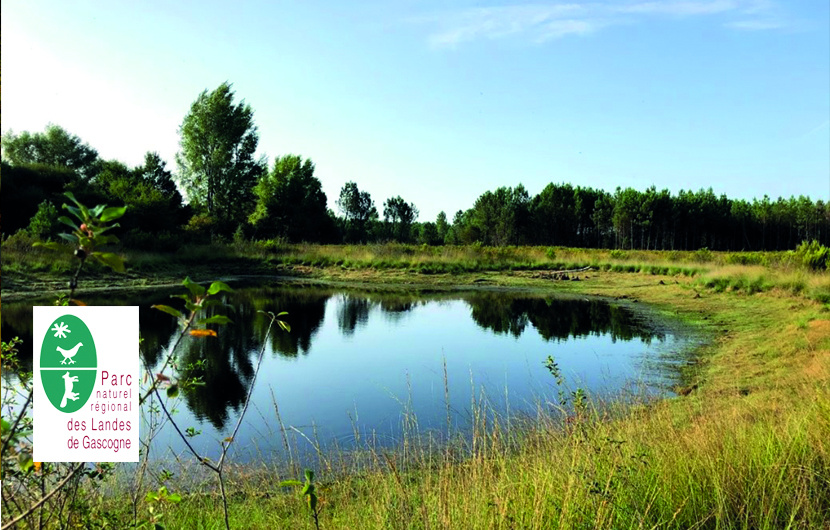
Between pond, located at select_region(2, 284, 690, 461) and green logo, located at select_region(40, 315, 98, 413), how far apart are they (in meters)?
1.59

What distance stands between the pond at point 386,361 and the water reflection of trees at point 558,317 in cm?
4

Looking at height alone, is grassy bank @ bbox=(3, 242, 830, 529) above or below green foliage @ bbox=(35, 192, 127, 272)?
below

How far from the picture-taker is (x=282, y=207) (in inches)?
1526

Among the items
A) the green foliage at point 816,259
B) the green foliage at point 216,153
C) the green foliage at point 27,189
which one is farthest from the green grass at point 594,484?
the green foliage at point 216,153

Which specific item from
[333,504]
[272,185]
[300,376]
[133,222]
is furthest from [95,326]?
[272,185]

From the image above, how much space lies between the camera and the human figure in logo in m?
1.59

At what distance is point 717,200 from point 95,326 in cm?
7063

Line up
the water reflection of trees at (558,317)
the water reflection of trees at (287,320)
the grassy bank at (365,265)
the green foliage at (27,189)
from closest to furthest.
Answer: the water reflection of trees at (287,320) < the water reflection of trees at (558,317) < the grassy bank at (365,265) < the green foliage at (27,189)

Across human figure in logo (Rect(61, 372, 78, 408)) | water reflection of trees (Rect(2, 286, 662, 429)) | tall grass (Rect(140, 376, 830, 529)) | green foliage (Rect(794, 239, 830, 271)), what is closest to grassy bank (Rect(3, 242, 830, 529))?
tall grass (Rect(140, 376, 830, 529))

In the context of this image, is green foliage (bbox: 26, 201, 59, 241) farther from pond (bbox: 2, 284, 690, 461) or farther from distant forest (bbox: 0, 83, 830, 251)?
pond (bbox: 2, 284, 690, 461)

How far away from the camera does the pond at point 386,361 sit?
6445 millimetres

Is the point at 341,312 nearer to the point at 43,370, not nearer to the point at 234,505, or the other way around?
the point at 234,505

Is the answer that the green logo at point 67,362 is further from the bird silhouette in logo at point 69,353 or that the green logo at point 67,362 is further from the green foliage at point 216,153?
the green foliage at point 216,153

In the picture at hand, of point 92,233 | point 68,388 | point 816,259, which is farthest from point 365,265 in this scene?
point 92,233
